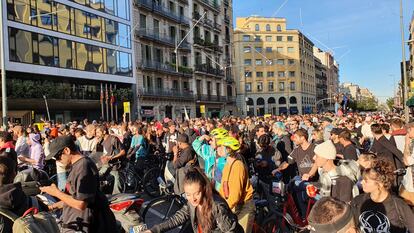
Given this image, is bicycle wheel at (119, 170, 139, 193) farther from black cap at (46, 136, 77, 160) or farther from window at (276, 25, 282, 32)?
window at (276, 25, 282, 32)

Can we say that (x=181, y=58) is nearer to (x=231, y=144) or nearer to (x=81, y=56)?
(x=81, y=56)

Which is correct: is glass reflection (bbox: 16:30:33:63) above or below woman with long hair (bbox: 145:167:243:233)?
above

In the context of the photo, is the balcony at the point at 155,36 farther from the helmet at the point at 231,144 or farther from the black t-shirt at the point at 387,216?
the black t-shirt at the point at 387,216

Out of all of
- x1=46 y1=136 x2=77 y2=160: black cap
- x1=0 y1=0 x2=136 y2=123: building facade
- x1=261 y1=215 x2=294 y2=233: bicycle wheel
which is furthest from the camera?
x1=0 y1=0 x2=136 y2=123: building facade

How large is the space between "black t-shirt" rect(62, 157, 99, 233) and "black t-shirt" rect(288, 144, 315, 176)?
3.91 metres

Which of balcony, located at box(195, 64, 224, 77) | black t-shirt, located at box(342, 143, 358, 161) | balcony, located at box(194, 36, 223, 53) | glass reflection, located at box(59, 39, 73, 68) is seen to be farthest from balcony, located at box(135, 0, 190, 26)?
black t-shirt, located at box(342, 143, 358, 161)

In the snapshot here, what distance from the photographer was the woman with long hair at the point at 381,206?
129 inches

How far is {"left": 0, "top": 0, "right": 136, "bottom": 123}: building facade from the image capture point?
26.6 m

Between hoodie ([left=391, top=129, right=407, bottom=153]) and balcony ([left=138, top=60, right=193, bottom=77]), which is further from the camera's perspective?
balcony ([left=138, top=60, right=193, bottom=77])

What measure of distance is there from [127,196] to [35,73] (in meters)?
25.9

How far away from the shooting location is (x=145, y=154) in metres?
10.2

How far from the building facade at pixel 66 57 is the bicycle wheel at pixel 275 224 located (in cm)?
2046

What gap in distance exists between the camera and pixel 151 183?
9.66 m

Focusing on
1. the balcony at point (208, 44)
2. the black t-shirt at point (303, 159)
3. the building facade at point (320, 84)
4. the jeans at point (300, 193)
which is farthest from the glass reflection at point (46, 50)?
the building facade at point (320, 84)
